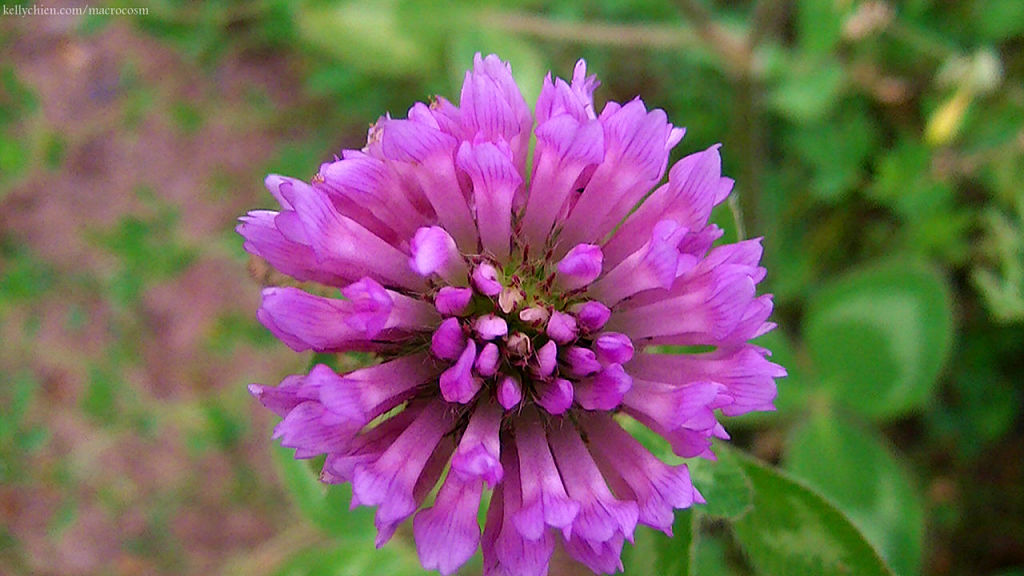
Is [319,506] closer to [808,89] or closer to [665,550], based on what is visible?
[665,550]

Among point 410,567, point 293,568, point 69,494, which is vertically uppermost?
point 410,567

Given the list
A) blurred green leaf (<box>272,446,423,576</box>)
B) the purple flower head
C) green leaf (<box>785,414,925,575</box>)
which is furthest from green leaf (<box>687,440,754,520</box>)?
green leaf (<box>785,414,925,575</box>)

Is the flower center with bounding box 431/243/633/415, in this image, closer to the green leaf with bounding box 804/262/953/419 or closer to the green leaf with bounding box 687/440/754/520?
the green leaf with bounding box 687/440/754/520

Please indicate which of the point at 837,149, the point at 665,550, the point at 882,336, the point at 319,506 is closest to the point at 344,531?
the point at 319,506

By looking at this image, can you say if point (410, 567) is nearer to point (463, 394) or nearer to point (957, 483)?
point (463, 394)

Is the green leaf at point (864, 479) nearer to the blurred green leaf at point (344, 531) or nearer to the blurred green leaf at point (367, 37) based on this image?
the blurred green leaf at point (344, 531)

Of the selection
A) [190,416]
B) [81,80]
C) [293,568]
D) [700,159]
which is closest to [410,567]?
[293,568]

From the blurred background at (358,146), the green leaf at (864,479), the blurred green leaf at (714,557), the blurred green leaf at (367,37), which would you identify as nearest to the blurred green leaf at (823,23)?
the blurred background at (358,146)
